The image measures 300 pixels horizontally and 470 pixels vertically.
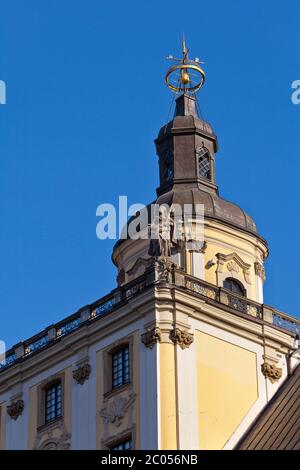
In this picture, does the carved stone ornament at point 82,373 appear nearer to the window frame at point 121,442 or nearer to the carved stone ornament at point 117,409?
the carved stone ornament at point 117,409

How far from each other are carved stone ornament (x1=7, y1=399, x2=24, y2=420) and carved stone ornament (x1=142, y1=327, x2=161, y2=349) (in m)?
7.46

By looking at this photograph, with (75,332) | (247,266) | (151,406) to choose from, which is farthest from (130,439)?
(247,266)

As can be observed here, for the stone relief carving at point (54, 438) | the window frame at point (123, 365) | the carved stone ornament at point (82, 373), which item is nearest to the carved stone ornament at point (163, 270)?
the window frame at point (123, 365)

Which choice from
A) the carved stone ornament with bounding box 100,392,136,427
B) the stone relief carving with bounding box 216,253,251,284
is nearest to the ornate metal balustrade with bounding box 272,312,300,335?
the stone relief carving with bounding box 216,253,251,284

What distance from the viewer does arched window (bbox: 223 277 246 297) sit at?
7094 cm

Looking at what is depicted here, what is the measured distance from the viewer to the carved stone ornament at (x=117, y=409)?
6444 centimetres

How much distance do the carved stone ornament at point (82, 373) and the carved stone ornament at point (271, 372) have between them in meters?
6.68

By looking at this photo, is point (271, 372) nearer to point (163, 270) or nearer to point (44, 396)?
point (163, 270)

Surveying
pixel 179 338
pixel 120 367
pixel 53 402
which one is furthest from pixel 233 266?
pixel 53 402

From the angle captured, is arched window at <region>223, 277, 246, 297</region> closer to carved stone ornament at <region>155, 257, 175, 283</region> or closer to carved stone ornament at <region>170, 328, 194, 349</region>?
carved stone ornament at <region>155, 257, 175, 283</region>
